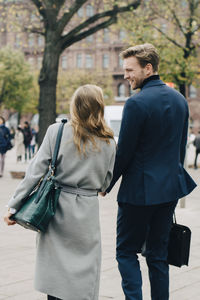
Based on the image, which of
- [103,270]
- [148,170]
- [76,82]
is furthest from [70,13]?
[76,82]

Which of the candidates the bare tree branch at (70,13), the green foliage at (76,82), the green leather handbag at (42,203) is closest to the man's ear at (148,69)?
the green leather handbag at (42,203)

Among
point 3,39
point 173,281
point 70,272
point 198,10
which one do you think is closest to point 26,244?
point 173,281

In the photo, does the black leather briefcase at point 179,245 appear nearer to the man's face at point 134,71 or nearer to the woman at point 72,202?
the woman at point 72,202

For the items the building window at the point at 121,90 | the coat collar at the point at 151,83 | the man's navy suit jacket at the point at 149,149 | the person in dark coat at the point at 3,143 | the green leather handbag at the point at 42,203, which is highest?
the coat collar at the point at 151,83

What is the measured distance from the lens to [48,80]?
16328mm

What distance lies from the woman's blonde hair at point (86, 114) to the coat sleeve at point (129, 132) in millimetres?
182

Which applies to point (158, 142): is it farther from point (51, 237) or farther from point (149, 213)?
point (51, 237)

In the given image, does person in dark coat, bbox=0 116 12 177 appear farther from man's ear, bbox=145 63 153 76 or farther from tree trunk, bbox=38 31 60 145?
man's ear, bbox=145 63 153 76

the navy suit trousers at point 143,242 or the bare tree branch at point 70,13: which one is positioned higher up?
the bare tree branch at point 70,13

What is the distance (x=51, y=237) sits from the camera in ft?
11.9

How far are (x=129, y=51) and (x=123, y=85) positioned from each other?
7587cm

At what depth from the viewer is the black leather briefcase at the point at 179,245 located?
399cm

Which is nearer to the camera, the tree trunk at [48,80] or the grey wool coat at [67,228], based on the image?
the grey wool coat at [67,228]

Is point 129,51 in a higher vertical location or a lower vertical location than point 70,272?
higher
